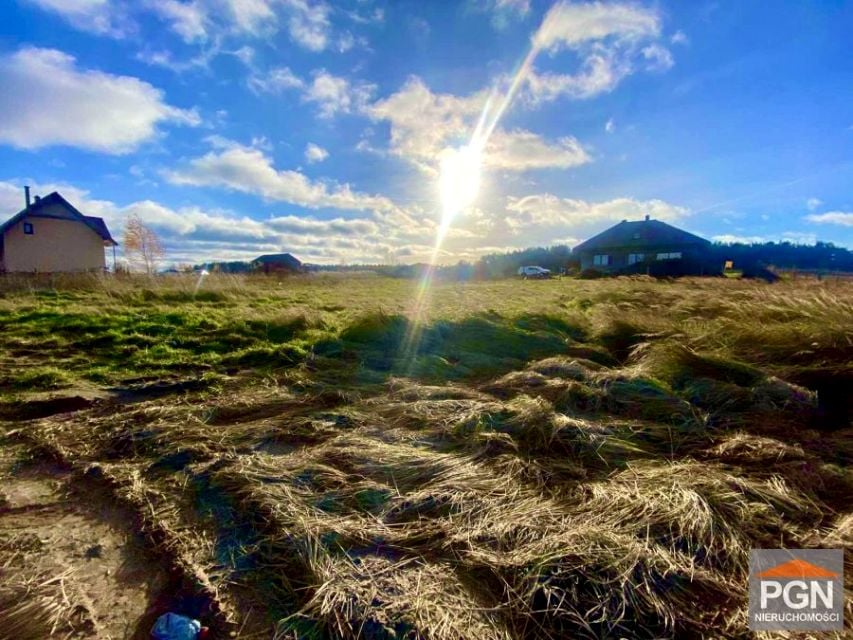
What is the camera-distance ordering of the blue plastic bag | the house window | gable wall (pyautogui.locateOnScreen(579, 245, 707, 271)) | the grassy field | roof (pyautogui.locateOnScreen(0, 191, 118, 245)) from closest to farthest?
the blue plastic bag, the grassy field, roof (pyautogui.locateOnScreen(0, 191, 118, 245)), the house window, gable wall (pyautogui.locateOnScreen(579, 245, 707, 271))

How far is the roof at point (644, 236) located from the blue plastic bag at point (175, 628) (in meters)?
35.7

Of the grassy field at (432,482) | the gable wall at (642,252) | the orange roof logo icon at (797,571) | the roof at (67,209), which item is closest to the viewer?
the grassy field at (432,482)

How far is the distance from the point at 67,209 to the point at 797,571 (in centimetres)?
3144

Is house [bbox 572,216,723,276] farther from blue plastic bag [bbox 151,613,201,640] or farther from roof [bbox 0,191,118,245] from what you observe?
roof [bbox 0,191,118,245]

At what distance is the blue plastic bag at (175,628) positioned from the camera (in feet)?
4.39

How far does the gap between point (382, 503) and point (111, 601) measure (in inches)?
45.5

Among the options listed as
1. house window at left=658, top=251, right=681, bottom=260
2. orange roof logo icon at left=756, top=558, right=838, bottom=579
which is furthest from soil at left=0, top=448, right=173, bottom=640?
house window at left=658, top=251, right=681, bottom=260

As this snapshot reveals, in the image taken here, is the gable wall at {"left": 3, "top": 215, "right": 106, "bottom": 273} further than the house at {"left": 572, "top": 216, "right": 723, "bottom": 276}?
No

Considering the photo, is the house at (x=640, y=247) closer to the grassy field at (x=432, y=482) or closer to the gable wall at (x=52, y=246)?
the grassy field at (x=432, y=482)

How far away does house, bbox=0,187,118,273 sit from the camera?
67.2ft

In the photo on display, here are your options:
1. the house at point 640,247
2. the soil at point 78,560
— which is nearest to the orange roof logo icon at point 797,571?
the soil at point 78,560

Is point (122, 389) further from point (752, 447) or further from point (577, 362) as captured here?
point (752, 447)

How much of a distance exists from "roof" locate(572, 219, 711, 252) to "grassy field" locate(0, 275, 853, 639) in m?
30.0

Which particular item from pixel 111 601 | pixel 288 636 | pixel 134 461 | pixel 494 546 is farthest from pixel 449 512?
pixel 134 461
